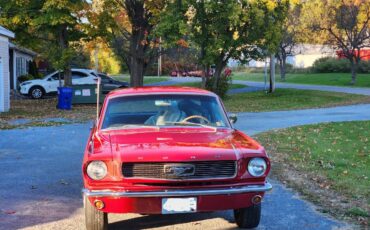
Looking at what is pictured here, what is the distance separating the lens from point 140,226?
19.2 feet

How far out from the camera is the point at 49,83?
3005 centimetres

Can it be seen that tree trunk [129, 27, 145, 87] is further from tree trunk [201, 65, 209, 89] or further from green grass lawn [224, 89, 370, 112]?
green grass lawn [224, 89, 370, 112]

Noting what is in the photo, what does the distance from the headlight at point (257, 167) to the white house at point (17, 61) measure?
28783 mm

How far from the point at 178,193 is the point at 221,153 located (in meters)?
0.60

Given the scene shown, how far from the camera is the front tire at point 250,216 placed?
558cm

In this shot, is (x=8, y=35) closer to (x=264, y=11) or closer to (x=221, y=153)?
(x=264, y=11)

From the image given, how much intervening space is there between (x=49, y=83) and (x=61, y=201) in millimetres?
24157

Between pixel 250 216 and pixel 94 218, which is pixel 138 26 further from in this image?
pixel 94 218

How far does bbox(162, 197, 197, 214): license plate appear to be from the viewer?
16.3 ft

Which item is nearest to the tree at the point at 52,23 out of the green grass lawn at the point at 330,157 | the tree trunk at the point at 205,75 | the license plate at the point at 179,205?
the tree trunk at the point at 205,75

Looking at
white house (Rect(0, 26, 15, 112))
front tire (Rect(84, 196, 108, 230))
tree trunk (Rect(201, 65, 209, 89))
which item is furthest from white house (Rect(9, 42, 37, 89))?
front tire (Rect(84, 196, 108, 230))

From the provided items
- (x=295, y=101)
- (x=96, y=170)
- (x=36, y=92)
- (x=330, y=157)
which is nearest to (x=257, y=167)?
(x=96, y=170)

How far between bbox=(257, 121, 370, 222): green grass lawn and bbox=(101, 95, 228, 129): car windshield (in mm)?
2079

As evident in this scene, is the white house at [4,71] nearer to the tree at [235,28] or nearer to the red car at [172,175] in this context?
the tree at [235,28]
